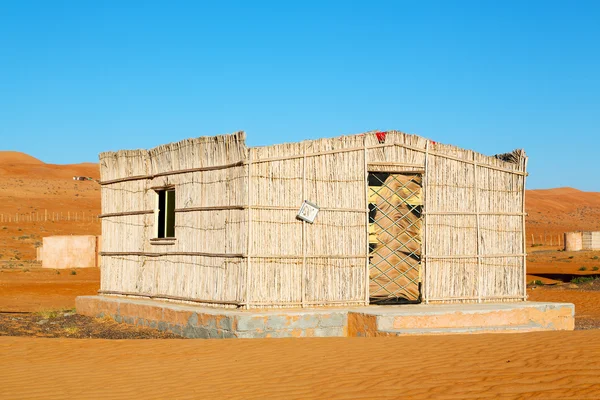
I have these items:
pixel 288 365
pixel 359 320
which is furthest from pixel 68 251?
pixel 288 365

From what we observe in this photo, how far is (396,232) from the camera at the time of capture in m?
15.0

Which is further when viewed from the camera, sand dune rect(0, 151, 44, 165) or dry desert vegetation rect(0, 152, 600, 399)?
sand dune rect(0, 151, 44, 165)

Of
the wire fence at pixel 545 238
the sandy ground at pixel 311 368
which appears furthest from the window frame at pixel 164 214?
the wire fence at pixel 545 238

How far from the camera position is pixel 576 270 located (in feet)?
114

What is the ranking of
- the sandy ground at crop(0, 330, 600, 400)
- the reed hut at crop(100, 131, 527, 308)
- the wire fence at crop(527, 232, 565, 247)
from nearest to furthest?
1. the sandy ground at crop(0, 330, 600, 400)
2. the reed hut at crop(100, 131, 527, 308)
3. the wire fence at crop(527, 232, 565, 247)

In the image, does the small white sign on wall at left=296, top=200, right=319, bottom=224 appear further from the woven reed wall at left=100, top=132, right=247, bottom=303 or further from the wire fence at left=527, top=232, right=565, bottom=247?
the wire fence at left=527, top=232, right=565, bottom=247

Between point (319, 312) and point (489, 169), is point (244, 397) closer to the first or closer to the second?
point (319, 312)

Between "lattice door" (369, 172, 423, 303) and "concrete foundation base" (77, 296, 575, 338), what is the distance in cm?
69

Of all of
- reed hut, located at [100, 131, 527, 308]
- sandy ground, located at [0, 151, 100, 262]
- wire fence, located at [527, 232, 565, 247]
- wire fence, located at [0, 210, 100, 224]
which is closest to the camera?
reed hut, located at [100, 131, 527, 308]

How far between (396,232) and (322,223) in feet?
5.69

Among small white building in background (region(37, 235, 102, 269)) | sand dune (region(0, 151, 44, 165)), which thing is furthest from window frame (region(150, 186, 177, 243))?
sand dune (region(0, 151, 44, 165))

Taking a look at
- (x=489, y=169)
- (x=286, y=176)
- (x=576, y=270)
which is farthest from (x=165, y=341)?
(x=576, y=270)

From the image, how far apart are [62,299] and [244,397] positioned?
14.8m

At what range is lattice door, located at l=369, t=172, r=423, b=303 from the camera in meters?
14.9
